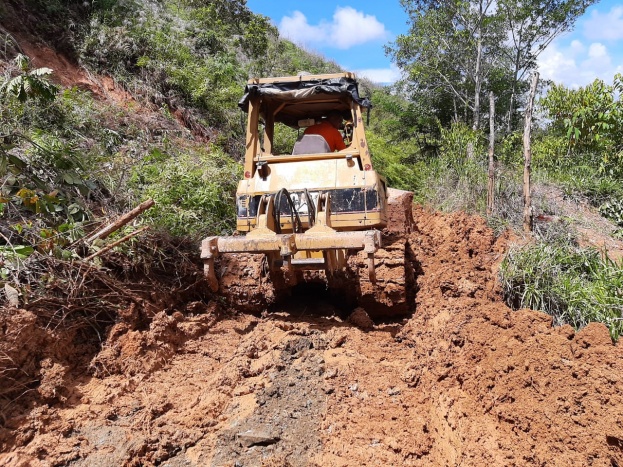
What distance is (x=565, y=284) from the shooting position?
4379 mm

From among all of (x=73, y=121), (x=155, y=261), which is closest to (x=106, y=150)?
(x=73, y=121)

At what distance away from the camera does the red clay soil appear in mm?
2623

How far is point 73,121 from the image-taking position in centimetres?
733

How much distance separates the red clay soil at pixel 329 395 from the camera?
2.62 meters

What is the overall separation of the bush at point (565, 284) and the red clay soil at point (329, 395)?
495mm

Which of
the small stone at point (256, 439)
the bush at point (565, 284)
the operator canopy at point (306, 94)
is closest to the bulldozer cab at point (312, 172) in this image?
the operator canopy at point (306, 94)

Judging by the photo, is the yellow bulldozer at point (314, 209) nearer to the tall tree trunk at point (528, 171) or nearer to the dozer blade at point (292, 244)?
the dozer blade at point (292, 244)

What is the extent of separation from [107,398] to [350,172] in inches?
111

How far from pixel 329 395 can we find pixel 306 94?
2.88 m

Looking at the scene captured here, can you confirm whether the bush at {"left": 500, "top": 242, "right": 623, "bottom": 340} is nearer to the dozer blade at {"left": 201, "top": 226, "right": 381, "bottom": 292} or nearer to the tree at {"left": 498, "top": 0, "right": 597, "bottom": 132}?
the dozer blade at {"left": 201, "top": 226, "right": 381, "bottom": 292}

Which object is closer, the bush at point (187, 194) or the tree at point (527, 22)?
the bush at point (187, 194)

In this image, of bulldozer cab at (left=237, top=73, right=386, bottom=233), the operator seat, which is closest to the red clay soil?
bulldozer cab at (left=237, top=73, right=386, bottom=233)

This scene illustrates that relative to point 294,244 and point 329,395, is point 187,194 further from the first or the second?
point 329,395

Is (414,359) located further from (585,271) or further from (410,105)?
(410,105)
